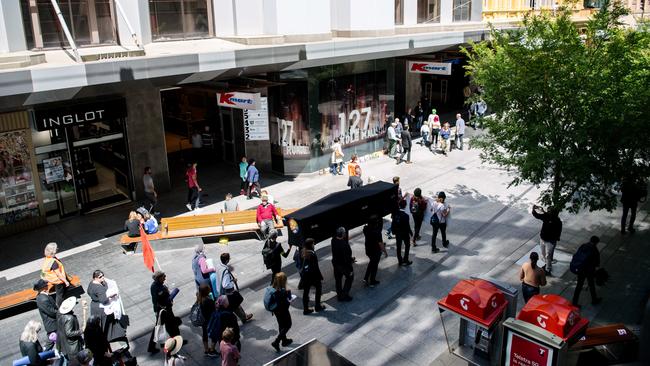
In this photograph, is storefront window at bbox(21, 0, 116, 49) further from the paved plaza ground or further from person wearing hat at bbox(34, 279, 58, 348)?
person wearing hat at bbox(34, 279, 58, 348)

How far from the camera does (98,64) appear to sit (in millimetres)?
12180

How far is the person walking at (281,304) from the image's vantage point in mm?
9070

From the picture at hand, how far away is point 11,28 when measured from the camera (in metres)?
13.6

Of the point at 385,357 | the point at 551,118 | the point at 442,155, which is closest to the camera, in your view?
the point at 385,357

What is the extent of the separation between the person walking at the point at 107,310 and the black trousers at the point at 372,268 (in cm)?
506

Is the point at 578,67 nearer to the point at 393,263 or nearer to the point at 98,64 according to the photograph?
the point at 393,263

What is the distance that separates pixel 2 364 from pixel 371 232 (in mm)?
7231

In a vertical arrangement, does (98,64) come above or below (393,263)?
above

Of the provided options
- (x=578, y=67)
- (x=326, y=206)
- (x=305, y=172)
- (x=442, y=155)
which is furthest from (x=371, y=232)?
(x=442, y=155)

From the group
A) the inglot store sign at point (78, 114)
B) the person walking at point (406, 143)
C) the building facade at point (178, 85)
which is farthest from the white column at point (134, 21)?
the person walking at point (406, 143)

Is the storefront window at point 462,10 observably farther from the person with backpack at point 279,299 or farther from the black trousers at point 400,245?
the person with backpack at point 279,299

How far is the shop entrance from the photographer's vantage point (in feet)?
55.0

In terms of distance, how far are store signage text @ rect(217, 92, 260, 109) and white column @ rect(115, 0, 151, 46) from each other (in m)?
2.86

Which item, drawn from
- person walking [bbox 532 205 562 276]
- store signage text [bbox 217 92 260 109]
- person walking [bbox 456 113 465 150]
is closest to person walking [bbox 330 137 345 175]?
store signage text [bbox 217 92 260 109]
